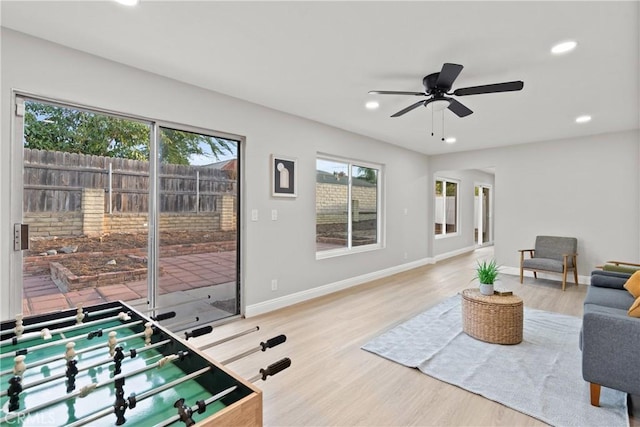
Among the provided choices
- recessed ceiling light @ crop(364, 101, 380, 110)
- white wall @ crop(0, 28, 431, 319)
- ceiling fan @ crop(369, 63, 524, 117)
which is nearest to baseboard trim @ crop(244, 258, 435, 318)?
white wall @ crop(0, 28, 431, 319)

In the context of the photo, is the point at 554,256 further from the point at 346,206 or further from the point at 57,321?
the point at 57,321

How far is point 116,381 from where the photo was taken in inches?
35.4

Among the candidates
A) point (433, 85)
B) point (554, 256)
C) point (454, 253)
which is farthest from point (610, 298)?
point (454, 253)

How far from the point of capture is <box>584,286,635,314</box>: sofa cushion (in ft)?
8.07

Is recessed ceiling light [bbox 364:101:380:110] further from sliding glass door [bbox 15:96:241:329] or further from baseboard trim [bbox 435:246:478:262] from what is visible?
baseboard trim [bbox 435:246:478:262]

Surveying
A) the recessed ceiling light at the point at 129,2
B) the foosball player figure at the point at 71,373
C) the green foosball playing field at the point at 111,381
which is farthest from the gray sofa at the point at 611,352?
the recessed ceiling light at the point at 129,2

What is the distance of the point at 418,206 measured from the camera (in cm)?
639

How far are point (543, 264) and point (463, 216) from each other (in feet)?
11.9

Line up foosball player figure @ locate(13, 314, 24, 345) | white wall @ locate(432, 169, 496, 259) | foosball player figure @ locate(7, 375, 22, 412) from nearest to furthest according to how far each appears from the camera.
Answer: foosball player figure @ locate(7, 375, 22, 412), foosball player figure @ locate(13, 314, 24, 345), white wall @ locate(432, 169, 496, 259)

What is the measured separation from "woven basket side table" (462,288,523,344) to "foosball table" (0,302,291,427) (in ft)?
7.63

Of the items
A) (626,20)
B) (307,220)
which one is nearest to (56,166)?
(307,220)

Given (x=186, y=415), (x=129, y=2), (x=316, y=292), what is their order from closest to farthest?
(x=186, y=415), (x=129, y=2), (x=316, y=292)

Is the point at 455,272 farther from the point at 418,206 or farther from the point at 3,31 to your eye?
the point at 3,31

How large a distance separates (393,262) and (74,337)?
5016mm
